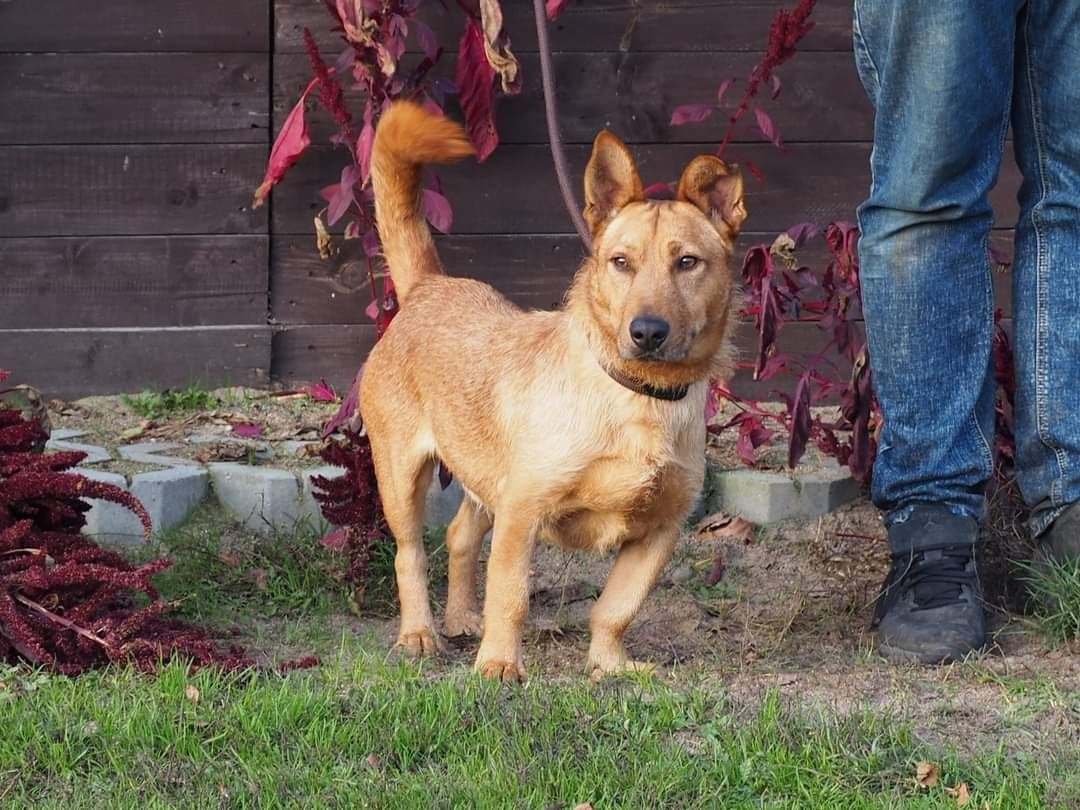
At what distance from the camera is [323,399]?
5895mm

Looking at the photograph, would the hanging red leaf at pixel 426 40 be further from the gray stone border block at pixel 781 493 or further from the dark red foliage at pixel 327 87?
the gray stone border block at pixel 781 493

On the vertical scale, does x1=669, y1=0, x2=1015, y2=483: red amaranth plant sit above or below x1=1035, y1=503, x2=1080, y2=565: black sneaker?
above

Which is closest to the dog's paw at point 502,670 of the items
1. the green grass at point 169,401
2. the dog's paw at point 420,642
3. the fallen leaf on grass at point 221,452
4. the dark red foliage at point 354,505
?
the dog's paw at point 420,642

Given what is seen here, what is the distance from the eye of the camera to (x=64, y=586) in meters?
3.83

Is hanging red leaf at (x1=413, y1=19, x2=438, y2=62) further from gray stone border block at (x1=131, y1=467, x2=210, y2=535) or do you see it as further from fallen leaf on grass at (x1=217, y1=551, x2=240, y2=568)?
fallen leaf on grass at (x1=217, y1=551, x2=240, y2=568)

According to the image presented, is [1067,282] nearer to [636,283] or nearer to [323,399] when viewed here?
[636,283]

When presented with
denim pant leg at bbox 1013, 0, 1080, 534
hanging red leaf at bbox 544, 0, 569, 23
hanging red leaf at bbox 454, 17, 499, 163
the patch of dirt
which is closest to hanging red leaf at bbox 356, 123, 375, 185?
hanging red leaf at bbox 454, 17, 499, 163

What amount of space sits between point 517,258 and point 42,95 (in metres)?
1.93

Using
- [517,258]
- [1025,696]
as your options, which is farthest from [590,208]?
[517,258]

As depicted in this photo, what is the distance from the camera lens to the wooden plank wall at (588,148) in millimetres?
6020

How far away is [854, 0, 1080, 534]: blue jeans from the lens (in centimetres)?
381

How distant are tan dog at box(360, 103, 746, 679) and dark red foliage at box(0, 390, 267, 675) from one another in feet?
2.45

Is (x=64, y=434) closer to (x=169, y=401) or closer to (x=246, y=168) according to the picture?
(x=169, y=401)

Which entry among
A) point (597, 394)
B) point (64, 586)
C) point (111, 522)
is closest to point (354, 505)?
point (111, 522)
